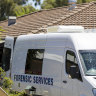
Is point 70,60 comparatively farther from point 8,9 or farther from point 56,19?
point 8,9

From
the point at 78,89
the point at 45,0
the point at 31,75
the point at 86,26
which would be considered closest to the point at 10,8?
the point at 45,0

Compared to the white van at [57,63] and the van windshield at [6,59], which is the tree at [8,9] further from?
the white van at [57,63]

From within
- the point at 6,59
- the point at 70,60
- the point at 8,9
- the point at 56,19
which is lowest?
the point at 6,59

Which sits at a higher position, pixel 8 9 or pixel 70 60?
pixel 8 9

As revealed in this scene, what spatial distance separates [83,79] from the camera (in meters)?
9.59

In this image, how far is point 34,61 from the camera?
12.7 meters

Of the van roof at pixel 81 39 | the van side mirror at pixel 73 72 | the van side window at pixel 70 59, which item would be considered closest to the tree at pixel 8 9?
the van roof at pixel 81 39

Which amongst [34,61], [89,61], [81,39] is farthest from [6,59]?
[89,61]

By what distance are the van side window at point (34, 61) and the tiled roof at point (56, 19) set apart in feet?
14.6

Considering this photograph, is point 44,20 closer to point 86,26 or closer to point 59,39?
point 86,26

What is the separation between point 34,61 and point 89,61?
3.01m

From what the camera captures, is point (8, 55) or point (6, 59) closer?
point (8, 55)

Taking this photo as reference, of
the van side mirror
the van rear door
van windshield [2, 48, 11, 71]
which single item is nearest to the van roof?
the van side mirror

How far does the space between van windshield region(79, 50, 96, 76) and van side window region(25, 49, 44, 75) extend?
218 centimetres
